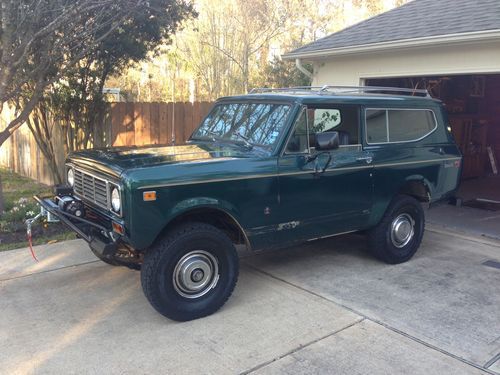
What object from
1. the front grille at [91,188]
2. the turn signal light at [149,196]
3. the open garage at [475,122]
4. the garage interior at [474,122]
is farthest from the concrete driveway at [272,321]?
the open garage at [475,122]

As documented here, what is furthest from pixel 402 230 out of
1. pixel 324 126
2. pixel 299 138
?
pixel 299 138

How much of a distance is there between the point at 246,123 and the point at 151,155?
1158 millimetres

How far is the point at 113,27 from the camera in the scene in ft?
23.1

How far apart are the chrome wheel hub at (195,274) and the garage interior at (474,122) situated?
709 cm

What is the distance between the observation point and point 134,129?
957cm

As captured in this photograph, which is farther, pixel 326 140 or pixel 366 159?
pixel 366 159

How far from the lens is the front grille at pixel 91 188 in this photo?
422 centimetres

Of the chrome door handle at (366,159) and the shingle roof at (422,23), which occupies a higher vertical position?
the shingle roof at (422,23)

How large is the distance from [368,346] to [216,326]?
1303mm

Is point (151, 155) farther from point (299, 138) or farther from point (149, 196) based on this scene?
point (299, 138)

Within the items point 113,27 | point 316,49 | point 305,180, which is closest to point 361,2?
point 316,49

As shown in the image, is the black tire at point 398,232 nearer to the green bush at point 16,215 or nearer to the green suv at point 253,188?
the green suv at point 253,188

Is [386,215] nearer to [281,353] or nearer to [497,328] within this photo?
[497,328]

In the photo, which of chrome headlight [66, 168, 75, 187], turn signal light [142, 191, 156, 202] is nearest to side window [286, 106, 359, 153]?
turn signal light [142, 191, 156, 202]
